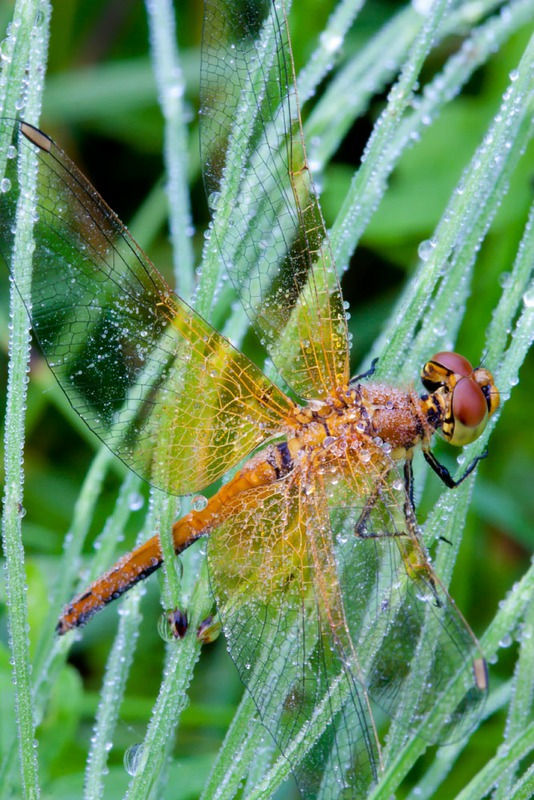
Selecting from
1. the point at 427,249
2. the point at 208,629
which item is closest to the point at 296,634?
the point at 208,629

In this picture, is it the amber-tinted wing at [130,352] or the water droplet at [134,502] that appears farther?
the water droplet at [134,502]

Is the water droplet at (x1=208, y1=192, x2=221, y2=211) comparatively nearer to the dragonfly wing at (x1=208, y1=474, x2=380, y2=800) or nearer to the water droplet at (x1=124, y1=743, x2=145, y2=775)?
the dragonfly wing at (x1=208, y1=474, x2=380, y2=800)

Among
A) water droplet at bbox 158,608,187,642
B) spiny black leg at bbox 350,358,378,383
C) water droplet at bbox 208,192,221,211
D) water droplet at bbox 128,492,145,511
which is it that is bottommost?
water droplet at bbox 158,608,187,642

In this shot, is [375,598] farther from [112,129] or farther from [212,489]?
[112,129]

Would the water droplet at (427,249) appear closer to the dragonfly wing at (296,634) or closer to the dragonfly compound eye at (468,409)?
the dragonfly compound eye at (468,409)

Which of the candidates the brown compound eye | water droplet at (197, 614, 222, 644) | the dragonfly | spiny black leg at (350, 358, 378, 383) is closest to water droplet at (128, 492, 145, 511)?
the dragonfly

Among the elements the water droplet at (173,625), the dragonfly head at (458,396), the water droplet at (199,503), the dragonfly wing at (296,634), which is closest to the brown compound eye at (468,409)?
the dragonfly head at (458,396)

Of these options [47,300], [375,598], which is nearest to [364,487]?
[375,598]

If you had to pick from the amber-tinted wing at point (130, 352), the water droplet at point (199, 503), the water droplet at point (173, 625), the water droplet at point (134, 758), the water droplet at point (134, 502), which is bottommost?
the water droplet at point (134, 758)
